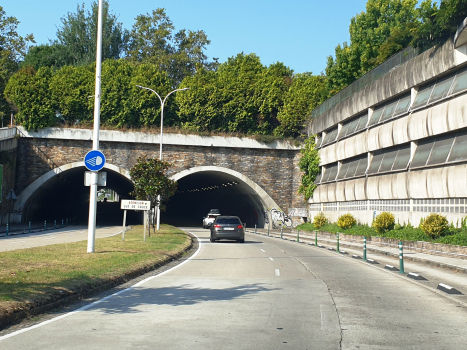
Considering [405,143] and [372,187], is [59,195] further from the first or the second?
[405,143]

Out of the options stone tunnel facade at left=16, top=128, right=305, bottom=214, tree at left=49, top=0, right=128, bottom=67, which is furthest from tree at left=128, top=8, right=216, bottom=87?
stone tunnel facade at left=16, top=128, right=305, bottom=214

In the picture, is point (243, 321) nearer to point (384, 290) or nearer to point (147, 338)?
point (147, 338)

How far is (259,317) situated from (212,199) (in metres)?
62.7

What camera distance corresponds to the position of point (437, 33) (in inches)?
1080

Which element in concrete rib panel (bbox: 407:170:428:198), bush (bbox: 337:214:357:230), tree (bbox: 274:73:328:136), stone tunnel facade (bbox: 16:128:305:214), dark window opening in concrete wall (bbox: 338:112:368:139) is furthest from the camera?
tree (bbox: 274:73:328:136)

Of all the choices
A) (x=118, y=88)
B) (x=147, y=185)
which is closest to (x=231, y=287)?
(x=147, y=185)

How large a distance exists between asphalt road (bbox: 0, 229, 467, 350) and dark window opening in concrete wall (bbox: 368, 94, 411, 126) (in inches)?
798

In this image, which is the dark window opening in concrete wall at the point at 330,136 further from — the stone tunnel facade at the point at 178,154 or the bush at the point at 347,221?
the bush at the point at 347,221

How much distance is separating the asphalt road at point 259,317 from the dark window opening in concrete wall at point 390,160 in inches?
748

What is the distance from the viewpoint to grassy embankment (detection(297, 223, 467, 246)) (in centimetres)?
2331

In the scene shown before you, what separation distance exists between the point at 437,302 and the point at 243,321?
4.62m

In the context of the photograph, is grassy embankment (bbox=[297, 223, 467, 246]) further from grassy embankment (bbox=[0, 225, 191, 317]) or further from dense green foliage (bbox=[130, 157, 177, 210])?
dense green foliage (bbox=[130, 157, 177, 210])

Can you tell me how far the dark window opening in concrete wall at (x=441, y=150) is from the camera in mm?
26000

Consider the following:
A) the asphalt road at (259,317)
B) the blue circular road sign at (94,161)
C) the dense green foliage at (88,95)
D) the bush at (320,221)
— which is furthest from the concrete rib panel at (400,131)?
the dense green foliage at (88,95)
